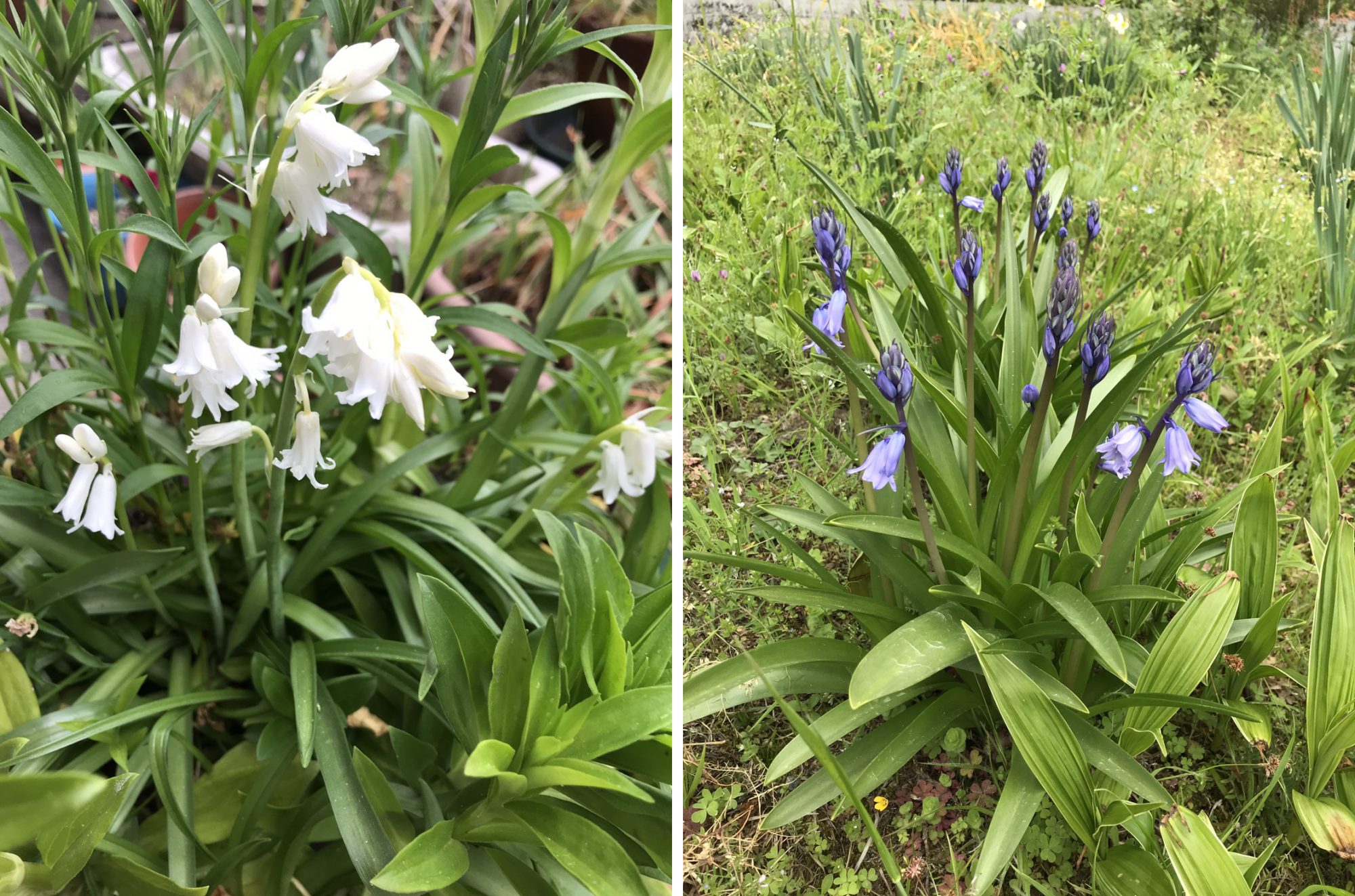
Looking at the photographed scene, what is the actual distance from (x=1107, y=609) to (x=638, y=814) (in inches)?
21.8

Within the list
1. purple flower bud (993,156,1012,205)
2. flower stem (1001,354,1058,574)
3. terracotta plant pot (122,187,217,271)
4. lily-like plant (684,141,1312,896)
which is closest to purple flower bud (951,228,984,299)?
lily-like plant (684,141,1312,896)

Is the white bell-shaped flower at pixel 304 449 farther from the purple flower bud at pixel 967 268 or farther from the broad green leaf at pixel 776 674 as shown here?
the purple flower bud at pixel 967 268

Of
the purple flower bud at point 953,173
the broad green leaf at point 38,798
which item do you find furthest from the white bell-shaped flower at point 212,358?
the purple flower bud at point 953,173

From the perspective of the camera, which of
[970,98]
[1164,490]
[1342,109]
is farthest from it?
[970,98]

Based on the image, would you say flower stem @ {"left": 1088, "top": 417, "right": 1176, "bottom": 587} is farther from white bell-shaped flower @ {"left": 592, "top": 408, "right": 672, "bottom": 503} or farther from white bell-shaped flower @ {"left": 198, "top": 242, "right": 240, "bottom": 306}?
white bell-shaped flower @ {"left": 198, "top": 242, "right": 240, "bottom": 306}

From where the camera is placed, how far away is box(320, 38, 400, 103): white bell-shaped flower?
631mm

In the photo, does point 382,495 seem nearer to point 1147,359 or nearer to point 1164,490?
point 1147,359

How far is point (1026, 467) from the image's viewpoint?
0.94m

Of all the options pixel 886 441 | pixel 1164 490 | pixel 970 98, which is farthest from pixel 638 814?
pixel 970 98

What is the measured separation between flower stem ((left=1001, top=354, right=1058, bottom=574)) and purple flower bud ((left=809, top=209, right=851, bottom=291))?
0.74 ft

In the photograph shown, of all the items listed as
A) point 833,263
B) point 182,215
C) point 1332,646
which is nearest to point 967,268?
point 833,263

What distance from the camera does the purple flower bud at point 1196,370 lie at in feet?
2.73

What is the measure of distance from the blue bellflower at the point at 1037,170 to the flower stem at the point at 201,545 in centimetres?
99

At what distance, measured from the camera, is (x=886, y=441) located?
35.4 inches
